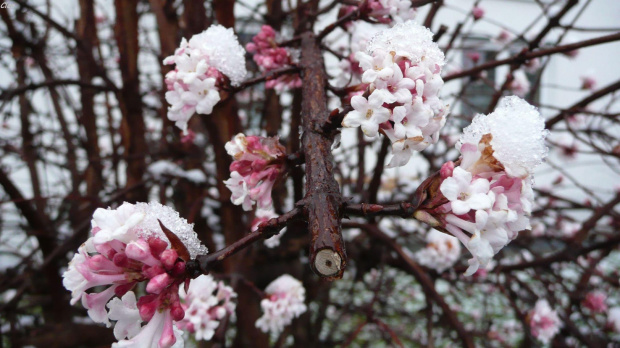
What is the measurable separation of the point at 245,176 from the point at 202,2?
0.99 metres

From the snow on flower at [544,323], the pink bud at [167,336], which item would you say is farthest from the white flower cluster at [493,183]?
the snow on flower at [544,323]

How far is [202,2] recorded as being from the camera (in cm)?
153

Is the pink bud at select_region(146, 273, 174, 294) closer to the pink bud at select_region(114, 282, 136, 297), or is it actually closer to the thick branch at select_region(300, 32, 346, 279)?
the pink bud at select_region(114, 282, 136, 297)

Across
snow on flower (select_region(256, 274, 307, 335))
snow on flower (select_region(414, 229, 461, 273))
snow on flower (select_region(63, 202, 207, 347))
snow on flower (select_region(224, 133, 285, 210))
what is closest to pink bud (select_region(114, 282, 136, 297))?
snow on flower (select_region(63, 202, 207, 347))

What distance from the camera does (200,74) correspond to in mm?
871

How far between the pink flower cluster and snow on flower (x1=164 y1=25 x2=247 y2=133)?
0.11 metres

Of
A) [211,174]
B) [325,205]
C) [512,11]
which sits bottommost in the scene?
[211,174]

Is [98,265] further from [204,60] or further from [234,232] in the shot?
[234,232]

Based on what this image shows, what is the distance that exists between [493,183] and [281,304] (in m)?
1.07

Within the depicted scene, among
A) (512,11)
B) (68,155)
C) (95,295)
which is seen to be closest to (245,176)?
(95,295)

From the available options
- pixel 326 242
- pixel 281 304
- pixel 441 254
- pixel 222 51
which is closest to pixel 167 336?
pixel 326 242

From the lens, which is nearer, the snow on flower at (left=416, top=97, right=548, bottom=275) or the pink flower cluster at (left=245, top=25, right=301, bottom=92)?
the snow on flower at (left=416, top=97, right=548, bottom=275)

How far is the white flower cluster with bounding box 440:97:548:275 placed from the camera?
0.55m

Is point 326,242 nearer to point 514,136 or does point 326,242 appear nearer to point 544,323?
point 514,136
